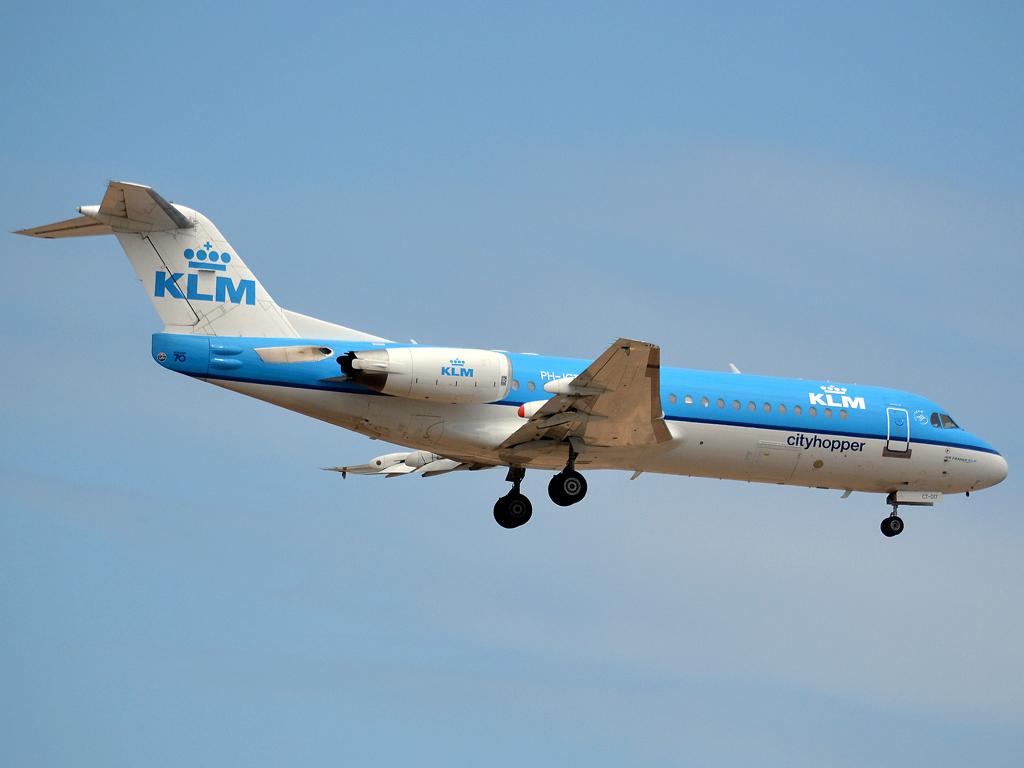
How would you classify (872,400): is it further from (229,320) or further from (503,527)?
(229,320)

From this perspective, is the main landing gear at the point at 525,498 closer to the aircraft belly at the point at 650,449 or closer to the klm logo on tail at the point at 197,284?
the aircraft belly at the point at 650,449

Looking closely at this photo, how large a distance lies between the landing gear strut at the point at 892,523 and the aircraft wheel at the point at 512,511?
8.89m

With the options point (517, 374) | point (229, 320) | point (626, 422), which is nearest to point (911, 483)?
point (626, 422)

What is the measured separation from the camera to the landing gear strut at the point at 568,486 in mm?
23078

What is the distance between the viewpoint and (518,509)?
24594 millimetres

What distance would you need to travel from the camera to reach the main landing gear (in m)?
23.1

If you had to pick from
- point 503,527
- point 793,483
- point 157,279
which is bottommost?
point 503,527

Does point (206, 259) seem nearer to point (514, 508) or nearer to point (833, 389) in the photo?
point (514, 508)

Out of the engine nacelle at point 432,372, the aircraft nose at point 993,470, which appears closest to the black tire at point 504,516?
the engine nacelle at point 432,372

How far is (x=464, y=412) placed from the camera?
22.7 meters

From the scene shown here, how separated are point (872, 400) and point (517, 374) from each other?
8.82 meters

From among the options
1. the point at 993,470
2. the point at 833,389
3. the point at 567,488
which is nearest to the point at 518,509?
the point at 567,488

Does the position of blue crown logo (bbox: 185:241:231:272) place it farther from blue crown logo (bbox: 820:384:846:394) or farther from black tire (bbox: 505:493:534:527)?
blue crown logo (bbox: 820:384:846:394)

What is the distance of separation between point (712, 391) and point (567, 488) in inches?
160
